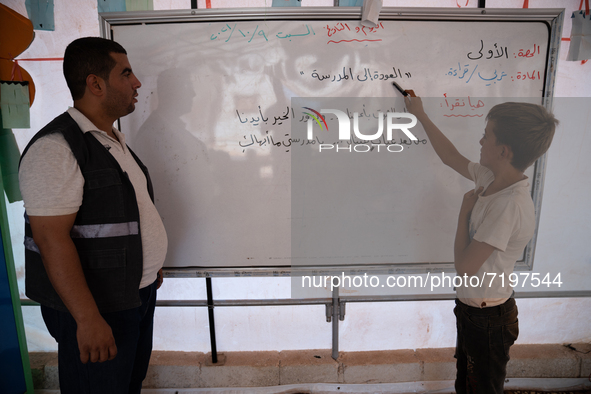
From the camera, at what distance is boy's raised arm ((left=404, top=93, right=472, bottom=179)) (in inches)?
56.0

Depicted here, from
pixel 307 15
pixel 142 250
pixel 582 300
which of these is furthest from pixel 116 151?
pixel 582 300

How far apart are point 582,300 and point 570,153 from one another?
37.0 inches

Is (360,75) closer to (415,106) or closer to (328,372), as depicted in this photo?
(415,106)

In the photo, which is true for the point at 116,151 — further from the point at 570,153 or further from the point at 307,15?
the point at 570,153

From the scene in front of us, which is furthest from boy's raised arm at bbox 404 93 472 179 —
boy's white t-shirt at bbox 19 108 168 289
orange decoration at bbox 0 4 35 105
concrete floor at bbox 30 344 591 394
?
orange decoration at bbox 0 4 35 105

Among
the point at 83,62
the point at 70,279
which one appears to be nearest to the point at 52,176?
the point at 70,279

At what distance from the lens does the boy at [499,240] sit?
3.68 ft

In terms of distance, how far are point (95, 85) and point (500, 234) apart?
58.2 inches

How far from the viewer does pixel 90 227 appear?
3.26 ft

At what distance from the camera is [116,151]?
1081 mm

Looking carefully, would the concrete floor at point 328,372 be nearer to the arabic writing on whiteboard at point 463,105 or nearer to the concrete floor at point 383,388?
the concrete floor at point 383,388

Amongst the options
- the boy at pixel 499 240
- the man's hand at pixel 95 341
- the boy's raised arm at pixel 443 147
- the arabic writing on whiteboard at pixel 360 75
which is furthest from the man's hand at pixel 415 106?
the man's hand at pixel 95 341

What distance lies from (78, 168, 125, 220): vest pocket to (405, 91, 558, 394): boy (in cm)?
126

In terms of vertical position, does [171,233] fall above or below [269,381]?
→ above
